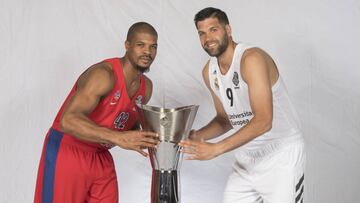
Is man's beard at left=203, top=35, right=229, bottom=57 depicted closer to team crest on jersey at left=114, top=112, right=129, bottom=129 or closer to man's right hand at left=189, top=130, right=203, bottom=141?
man's right hand at left=189, top=130, right=203, bottom=141

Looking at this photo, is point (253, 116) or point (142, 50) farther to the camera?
point (142, 50)

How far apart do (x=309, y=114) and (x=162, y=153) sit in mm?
1354

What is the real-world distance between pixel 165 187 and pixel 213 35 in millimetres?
588

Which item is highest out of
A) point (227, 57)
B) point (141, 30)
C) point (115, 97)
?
point (141, 30)

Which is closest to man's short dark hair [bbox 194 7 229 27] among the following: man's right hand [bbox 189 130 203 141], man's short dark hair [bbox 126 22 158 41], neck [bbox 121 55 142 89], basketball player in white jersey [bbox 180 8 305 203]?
basketball player in white jersey [bbox 180 8 305 203]

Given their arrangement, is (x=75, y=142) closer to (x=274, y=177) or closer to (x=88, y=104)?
(x=88, y=104)

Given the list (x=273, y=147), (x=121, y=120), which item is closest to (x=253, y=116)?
(x=273, y=147)

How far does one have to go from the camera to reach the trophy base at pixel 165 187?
6.24ft

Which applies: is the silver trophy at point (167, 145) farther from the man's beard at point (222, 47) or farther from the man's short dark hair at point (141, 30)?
the man's short dark hair at point (141, 30)

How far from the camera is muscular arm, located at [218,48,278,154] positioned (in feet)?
5.73

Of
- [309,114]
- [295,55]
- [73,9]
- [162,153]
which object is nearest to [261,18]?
[295,55]

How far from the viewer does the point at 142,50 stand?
2070 mm

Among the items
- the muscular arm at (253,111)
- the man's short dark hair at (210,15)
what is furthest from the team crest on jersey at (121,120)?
the man's short dark hair at (210,15)

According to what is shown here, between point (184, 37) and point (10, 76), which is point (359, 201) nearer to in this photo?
point (184, 37)
